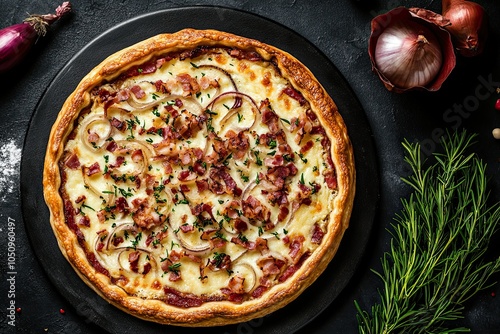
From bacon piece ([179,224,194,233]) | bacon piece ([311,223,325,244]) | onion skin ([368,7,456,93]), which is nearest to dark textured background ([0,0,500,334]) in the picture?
onion skin ([368,7,456,93])

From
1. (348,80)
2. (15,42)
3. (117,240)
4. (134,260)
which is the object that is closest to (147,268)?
(134,260)

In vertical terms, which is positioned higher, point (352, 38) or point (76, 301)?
point (352, 38)

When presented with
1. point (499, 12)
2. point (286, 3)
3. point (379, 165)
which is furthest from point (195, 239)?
point (499, 12)

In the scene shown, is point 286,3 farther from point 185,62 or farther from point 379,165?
point 379,165

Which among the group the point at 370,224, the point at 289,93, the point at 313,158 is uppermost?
the point at 289,93

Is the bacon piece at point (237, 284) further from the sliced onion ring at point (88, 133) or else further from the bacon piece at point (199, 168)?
the sliced onion ring at point (88, 133)

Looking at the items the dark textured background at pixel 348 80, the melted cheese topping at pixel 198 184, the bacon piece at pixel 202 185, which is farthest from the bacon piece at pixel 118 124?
the dark textured background at pixel 348 80
